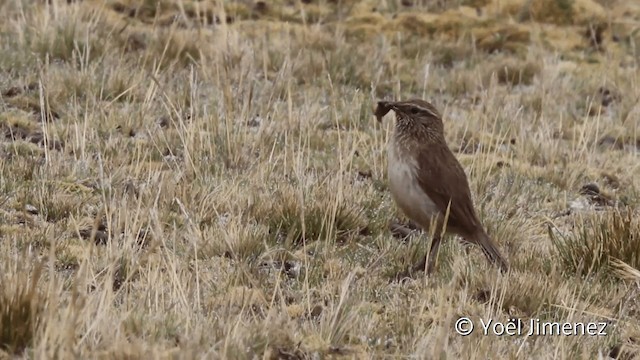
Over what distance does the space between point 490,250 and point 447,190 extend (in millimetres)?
415

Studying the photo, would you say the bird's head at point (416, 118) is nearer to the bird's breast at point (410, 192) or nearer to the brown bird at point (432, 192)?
the brown bird at point (432, 192)

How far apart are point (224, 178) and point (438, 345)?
10.7ft

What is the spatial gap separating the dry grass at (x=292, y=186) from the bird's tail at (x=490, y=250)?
6.1 inches

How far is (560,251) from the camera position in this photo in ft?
20.4

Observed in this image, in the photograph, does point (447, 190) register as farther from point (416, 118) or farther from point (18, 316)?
point (18, 316)

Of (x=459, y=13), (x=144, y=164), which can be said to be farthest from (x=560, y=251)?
(x=459, y=13)

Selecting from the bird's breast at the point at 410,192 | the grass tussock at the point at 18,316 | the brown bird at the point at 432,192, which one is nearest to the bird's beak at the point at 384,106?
the brown bird at the point at 432,192

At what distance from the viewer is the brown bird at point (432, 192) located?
6.12 meters

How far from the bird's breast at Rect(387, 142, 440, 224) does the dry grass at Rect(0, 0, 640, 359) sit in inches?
8.2

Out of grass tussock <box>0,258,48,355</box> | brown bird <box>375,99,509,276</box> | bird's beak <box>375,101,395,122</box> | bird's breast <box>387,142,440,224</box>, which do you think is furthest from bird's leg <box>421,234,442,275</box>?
grass tussock <box>0,258,48,355</box>

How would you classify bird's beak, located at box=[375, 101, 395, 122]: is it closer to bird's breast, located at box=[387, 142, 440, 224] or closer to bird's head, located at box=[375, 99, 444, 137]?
bird's head, located at box=[375, 99, 444, 137]

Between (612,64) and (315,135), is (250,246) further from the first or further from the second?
(612,64)

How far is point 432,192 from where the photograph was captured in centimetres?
613

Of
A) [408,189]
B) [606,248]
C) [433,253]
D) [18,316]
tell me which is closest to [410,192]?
[408,189]
